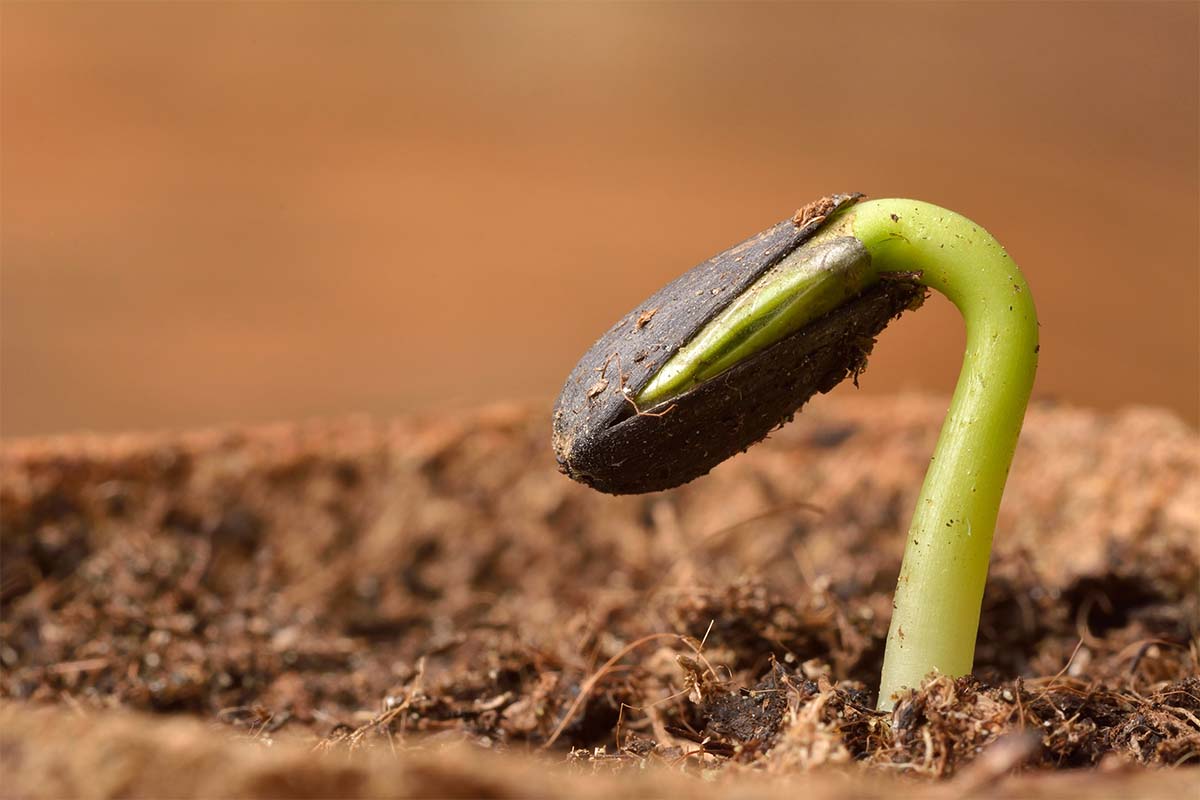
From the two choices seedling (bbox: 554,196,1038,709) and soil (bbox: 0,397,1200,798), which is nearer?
soil (bbox: 0,397,1200,798)

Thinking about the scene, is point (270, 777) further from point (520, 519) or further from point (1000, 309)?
point (520, 519)

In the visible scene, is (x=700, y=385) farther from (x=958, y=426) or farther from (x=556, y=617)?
(x=556, y=617)

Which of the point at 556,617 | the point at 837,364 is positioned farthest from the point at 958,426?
the point at 556,617

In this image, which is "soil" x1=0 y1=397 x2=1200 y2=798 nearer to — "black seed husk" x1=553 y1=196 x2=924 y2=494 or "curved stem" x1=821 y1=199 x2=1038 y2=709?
"curved stem" x1=821 y1=199 x2=1038 y2=709

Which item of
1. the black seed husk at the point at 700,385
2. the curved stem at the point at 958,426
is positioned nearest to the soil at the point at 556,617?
the curved stem at the point at 958,426

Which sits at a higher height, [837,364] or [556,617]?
[837,364]

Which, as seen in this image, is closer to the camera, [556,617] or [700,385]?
[700,385]

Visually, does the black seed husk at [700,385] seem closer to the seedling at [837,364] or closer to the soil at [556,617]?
the seedling at [837,364]

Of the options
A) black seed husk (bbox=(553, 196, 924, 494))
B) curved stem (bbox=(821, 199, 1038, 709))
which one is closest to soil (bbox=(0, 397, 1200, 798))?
curved stem (bbox=(821, 199, 1038, 709))
